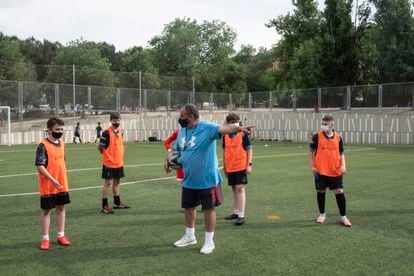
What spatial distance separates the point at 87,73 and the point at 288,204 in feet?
108

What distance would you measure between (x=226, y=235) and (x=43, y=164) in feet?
9.68

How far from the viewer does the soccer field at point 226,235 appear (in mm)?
5832

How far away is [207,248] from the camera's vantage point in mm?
6430

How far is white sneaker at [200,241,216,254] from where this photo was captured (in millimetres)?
6387

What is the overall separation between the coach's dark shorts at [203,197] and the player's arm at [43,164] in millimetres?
1810

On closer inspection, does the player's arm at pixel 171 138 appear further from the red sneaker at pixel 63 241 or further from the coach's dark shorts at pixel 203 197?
the red sneaker at pixel 63 241

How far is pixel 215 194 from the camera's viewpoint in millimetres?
6586

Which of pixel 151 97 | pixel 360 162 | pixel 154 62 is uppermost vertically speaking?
pixel 154 62

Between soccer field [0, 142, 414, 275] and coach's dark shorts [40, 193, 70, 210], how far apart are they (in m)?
0.61

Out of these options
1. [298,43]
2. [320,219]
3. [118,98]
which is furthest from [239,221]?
[298,43]

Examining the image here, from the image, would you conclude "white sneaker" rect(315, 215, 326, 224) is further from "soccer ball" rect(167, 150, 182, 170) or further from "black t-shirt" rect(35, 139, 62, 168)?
"black t-shirt" rect(35, 139, 62, 168)

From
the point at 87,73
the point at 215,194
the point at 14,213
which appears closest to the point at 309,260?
the point at 215,194

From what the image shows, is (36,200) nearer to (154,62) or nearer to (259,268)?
(259,268)

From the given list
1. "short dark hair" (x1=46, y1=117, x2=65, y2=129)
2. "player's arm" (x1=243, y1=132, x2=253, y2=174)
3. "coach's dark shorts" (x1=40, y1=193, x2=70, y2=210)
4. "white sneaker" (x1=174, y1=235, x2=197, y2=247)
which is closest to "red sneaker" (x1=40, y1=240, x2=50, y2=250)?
"coach's dark shorts" (x1=40, y1=193, x2=70, y2=210)
